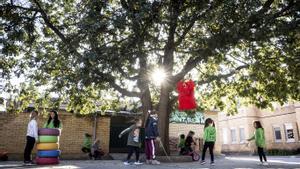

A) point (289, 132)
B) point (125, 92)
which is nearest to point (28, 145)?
point (125, 92)

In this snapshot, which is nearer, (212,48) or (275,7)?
(212,48)

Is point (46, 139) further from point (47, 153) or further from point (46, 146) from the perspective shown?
point (47, 153)

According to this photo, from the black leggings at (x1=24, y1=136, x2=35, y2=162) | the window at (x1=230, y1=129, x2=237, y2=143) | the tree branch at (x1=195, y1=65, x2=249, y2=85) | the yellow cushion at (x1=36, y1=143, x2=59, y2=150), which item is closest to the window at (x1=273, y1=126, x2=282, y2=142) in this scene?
the window at (x1=230, y1=129, x2=237, y2=143)

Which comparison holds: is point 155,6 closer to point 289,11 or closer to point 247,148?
point 289,11

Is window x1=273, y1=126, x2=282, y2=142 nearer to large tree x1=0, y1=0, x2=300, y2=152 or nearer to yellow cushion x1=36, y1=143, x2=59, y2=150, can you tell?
large tree x1=0, y1=0, x2=300, y2=152

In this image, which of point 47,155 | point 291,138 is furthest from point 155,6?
point 291,138

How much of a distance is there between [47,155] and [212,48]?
241 inches

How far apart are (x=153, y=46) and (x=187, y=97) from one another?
264cm

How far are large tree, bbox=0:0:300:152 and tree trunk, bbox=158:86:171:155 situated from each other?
4 centimetres

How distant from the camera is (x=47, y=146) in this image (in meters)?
9.83

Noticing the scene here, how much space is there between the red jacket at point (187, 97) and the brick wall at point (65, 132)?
910cm

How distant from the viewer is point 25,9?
13008 millimetres

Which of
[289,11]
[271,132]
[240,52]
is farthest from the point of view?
[271,132]

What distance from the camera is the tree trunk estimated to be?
13.7m
